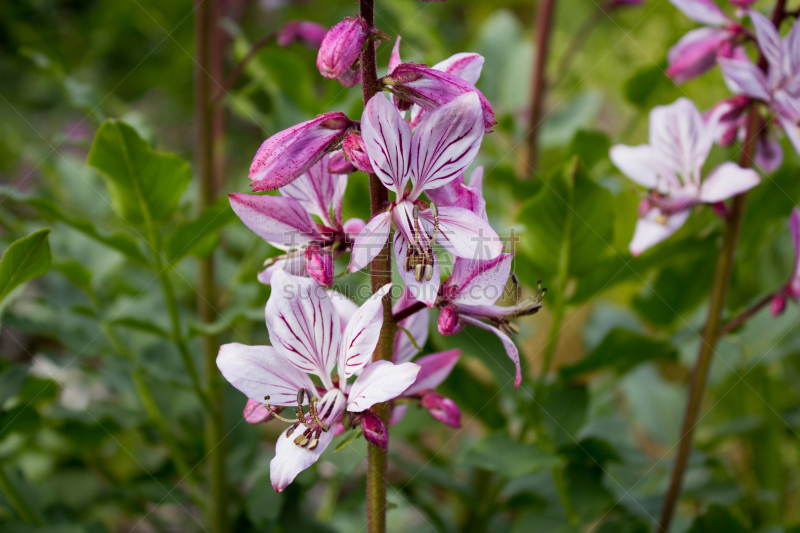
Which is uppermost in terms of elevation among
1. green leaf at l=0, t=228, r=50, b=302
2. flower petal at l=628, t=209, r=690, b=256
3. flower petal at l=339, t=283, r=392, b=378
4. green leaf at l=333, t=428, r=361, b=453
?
green leaf at l=0, t=228, r=50, b=302

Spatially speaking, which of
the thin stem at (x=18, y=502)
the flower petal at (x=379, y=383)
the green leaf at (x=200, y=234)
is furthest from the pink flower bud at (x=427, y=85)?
the thin stem at (x=18, y=502)

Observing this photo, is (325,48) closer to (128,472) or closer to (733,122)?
(733,122)

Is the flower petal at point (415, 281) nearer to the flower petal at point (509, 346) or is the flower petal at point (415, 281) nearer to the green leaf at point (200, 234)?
the flower petal at point (509, 346)

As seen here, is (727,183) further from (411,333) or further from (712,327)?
(411,333)

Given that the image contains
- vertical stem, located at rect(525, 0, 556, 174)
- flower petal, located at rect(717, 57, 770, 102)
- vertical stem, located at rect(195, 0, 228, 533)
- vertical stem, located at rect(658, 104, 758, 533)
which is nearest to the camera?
flower petal, located at rect(717, 57, 770, 102)

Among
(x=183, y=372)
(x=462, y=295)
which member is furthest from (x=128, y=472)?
(x=462, y=295)

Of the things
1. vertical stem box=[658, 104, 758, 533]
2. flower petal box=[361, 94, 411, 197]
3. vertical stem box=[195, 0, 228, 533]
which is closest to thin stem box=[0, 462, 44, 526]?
vertical stem box=[195, 0, 228, 533]

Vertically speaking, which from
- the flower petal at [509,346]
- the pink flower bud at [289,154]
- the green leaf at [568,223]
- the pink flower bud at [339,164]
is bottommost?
the green leaf at [568,223]

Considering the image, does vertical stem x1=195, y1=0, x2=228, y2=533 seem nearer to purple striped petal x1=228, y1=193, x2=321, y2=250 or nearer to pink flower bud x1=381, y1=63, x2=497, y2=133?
purple striped petal x1=228, y1=193, x2=321, y2=250
